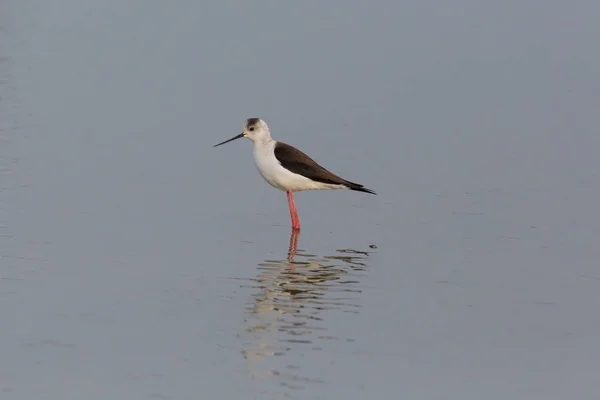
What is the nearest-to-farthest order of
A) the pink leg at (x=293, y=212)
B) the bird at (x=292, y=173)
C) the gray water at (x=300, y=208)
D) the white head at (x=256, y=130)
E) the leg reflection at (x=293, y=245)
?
the gray water at (x=300, y=208), the leg reflection at (x=293, y=245), the pink leg at (x=293, y=212), the bird at (x=292, y=173), the white head at (x=256, y=130)

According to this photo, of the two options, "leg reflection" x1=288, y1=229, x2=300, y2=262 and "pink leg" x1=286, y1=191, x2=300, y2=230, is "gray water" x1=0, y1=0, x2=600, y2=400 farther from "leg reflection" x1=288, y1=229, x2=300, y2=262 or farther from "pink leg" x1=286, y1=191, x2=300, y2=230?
"pink leg" x1=286, y1=191, x2=300, y2=230

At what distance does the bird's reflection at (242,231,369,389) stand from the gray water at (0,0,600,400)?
3 centimetres

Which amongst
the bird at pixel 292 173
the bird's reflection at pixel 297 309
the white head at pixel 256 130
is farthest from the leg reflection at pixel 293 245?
the white head at pixel 256 130

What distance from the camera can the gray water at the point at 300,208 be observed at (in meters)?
7.26

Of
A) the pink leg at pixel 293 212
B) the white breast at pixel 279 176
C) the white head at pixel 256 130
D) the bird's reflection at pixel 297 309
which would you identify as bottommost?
the bird's reflection at pixel 297 309

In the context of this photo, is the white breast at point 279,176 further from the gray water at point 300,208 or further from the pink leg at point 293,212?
the gray water at point 300,208

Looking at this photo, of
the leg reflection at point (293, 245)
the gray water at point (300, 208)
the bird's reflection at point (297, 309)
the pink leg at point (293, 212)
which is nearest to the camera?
the bird's reflection at point (297, 309)

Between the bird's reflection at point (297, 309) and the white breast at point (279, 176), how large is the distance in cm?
126

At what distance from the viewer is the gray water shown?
726 cm

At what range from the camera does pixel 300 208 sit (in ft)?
42.1

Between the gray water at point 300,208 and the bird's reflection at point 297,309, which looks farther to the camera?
the gray water at point 300,208

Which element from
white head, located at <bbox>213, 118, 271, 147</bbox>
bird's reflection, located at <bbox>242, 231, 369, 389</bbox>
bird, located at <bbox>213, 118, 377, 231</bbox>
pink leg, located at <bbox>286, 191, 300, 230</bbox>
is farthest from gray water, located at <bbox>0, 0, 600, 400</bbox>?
white head, located at <bbox>213, 118, 271, 147</bbox>

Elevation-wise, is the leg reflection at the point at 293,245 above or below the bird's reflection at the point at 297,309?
above

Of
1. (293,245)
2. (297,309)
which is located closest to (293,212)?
(293,245)
